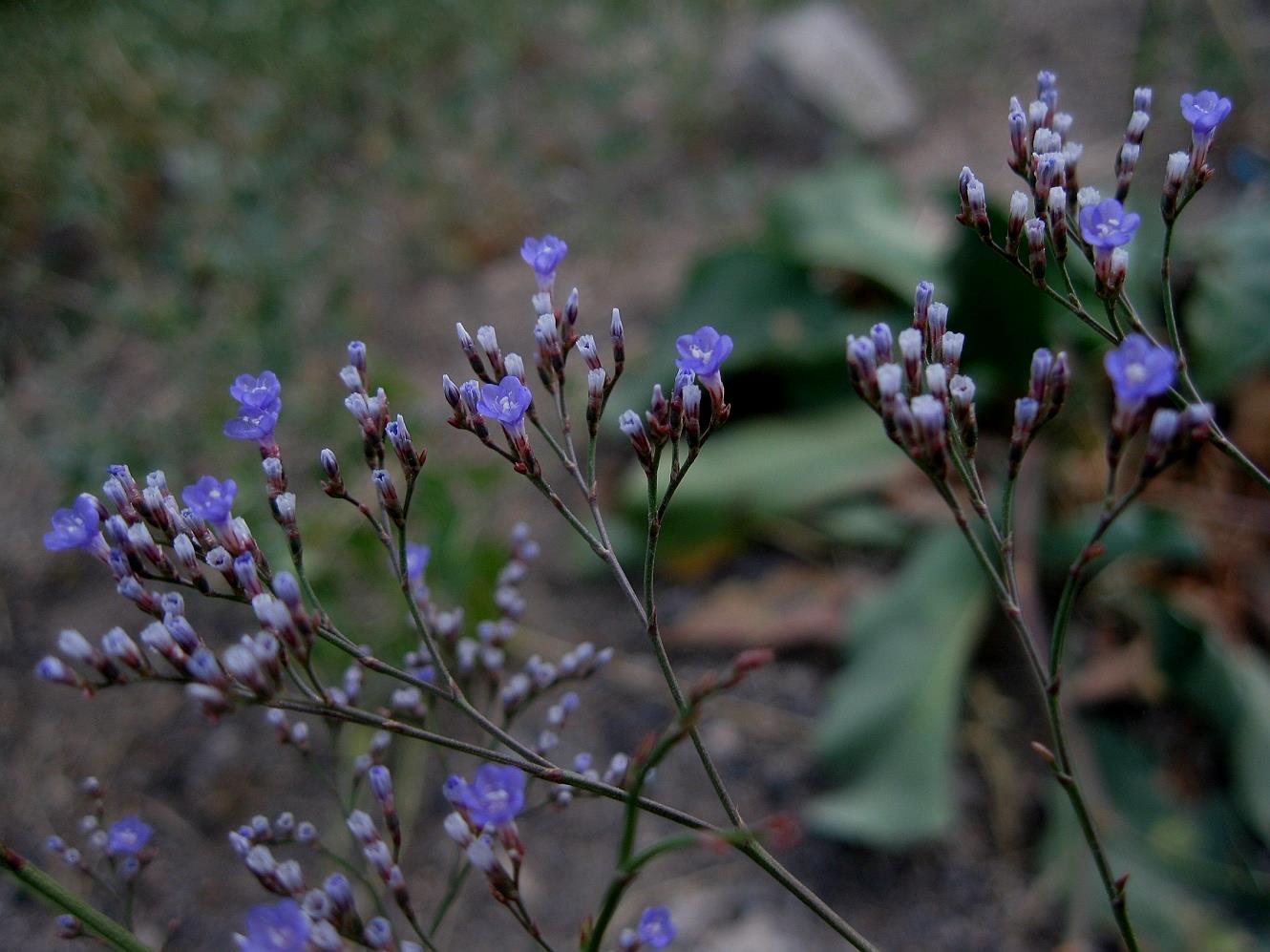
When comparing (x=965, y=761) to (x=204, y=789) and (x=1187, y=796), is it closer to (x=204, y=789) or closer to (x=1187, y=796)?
(x=1187, y=796)

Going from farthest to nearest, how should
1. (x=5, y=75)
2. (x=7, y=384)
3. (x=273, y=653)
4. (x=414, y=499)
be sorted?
(x=5, y=75) → (x=7, y=384) → (x=414, y=499) → (x=273, y=653)

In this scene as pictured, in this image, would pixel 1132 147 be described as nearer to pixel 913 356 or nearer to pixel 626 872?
pixel 913 356

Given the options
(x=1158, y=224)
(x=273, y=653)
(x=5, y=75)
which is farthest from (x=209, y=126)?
(x=273, y=653)

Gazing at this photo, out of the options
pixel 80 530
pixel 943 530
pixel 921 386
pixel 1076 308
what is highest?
pixel 943 530

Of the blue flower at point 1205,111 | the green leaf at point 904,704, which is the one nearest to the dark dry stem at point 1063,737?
the blue flower at point 1205,111

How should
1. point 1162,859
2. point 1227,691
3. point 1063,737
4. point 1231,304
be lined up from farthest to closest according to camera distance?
point 1231,304 < point 1227,691 < point 1162,859 < point 1063,737

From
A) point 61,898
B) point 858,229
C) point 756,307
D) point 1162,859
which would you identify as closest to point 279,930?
point 61,898
